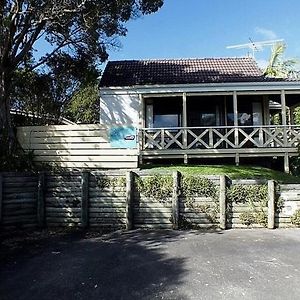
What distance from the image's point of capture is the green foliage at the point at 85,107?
32.3 m

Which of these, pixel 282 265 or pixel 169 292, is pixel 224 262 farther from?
pixel 169 292

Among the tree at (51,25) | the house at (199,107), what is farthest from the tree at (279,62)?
the tree at (51,25)

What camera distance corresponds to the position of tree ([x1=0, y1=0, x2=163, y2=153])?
491 inches

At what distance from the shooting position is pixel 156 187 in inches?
388

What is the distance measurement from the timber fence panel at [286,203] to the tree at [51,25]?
7.53m

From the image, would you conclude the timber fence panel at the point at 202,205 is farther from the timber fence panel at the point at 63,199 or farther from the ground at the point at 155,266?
the timber fence panel at the point at 63,199

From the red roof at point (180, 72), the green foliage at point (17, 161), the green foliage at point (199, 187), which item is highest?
the red roof at point (180, 72)

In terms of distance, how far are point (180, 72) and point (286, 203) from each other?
11.0 m

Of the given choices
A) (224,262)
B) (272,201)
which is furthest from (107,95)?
(224,262)

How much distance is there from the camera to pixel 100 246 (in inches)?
311

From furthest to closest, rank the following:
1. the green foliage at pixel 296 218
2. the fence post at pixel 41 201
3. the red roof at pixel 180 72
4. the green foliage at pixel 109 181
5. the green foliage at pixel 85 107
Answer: the green foliage at pixel 85 107 → the red roof at pixel 180 72 → the green foliage at pixel 109 181 → the fence post at pixel 41 201 → the green foliage at pixel 296 218

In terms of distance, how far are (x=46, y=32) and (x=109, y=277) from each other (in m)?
12.0

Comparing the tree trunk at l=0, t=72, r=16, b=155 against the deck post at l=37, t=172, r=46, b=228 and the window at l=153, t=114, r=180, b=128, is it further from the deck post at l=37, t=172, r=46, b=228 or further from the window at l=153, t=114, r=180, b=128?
the window at l=153, t=114, r=180, b=128

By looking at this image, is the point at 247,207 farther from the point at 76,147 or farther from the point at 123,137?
the point at 76,147
